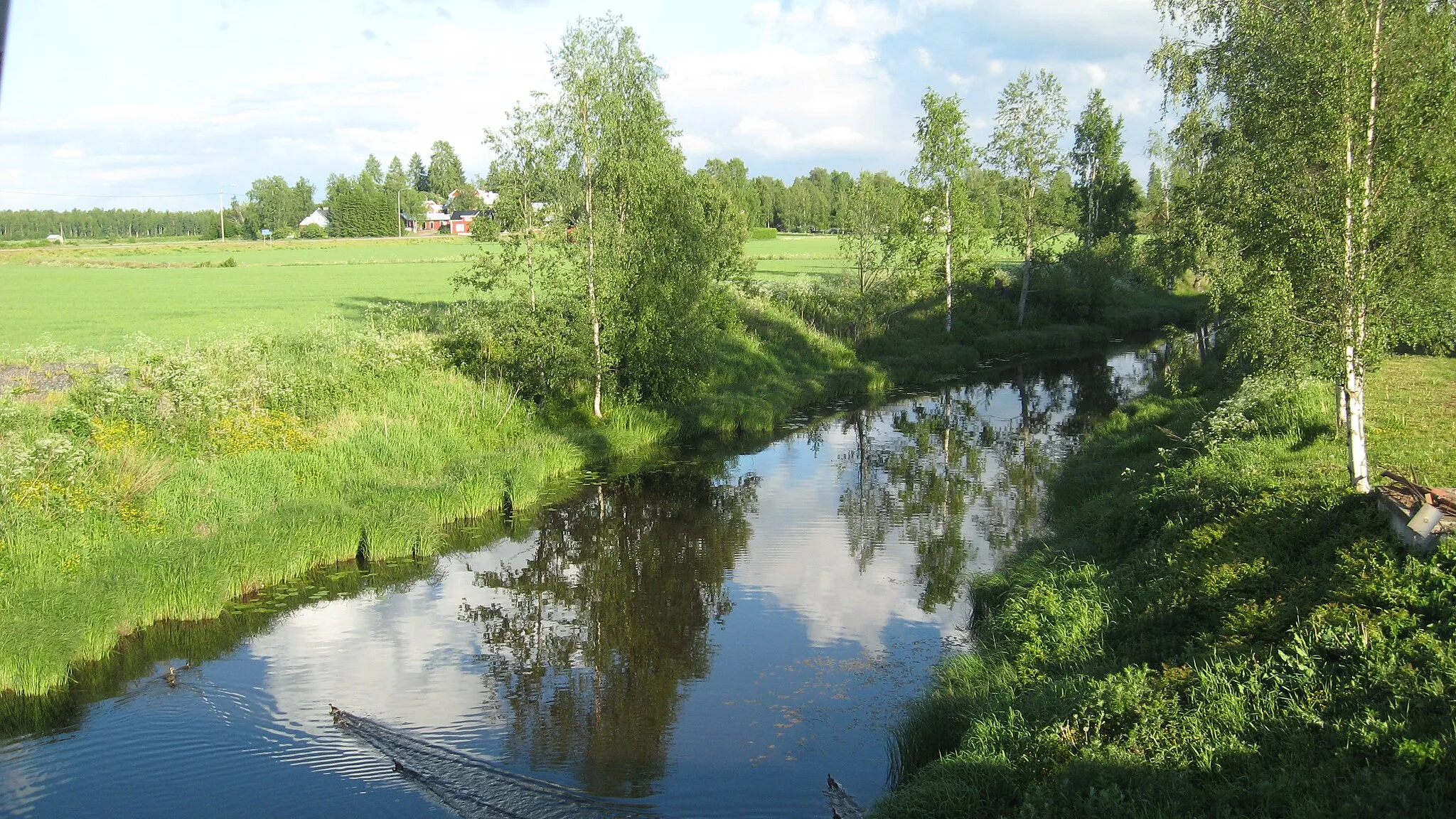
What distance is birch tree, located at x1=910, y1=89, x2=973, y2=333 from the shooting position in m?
36.5

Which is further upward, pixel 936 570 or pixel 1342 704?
pixel 1342 704

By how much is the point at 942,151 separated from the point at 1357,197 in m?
27.4

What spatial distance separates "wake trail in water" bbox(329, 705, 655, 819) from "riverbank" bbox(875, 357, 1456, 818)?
2.43 meters

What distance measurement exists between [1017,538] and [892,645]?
178 inches

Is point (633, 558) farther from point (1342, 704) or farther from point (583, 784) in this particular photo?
point (1342, 704)

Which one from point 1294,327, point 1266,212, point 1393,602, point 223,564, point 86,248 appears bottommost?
point 223,564

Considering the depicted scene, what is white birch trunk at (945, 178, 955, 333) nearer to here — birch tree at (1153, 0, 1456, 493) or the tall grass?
the tall grass

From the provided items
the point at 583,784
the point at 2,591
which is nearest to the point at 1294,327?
the point at 583,784

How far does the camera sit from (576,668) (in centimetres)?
1080

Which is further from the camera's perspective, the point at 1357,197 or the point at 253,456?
the point at 253,456

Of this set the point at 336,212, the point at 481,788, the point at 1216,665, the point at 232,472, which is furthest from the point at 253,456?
the point at 336,212

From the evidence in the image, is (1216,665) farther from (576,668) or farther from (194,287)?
(194,287)

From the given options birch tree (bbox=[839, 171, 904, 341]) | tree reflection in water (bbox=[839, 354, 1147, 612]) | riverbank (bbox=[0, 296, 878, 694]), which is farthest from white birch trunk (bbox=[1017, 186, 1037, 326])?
riverbank (bbox=[0, 296, 878, 694])

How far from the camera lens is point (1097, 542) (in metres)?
12.0
